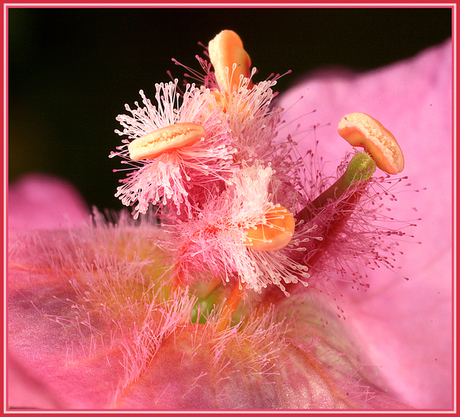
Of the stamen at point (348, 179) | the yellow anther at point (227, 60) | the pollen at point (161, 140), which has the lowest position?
the stamen at point (348, 179)

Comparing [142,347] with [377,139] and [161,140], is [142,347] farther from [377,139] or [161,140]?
[377,139]

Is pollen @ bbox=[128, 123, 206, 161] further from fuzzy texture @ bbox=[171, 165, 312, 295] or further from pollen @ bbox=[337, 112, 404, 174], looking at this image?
pollen @ bbox=[337, 112, 404, 174]

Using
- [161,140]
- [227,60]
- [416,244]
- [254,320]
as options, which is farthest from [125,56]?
[416,244]

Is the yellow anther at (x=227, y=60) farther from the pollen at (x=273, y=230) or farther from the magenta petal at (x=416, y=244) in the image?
the magenta petal at (x=416, y=244)

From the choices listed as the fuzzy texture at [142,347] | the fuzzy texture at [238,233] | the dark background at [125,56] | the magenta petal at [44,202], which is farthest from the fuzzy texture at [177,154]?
the magenta petal at [44,202]

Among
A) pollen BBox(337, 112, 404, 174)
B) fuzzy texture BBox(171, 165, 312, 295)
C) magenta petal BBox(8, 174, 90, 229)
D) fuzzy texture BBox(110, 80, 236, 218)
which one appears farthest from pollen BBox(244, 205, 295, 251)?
magenta petal BBox(8, 174, 90, 229)

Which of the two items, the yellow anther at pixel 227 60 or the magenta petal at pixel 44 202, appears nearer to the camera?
the yellow anther at pixel 227 60

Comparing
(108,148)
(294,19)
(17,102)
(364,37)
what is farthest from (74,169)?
(364,37)
